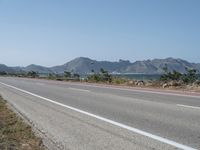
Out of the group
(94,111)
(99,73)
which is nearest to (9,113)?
(94,111)

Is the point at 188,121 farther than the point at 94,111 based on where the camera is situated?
No

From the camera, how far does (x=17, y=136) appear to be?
10.5 meters

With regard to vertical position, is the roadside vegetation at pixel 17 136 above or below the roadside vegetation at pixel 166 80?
below

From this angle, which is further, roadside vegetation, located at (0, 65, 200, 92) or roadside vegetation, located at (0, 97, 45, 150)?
roadside vegetation, located at (0, 65, 200, 92)

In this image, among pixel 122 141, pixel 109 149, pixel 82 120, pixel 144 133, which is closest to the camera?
pixel 109 149

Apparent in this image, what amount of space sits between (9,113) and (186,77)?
2799 centimetres

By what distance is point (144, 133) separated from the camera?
9.98 m

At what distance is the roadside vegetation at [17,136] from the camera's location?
913 centimetres

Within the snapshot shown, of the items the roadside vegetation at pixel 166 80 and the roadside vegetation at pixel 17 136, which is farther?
the roadside vegetation at pixel 166 80

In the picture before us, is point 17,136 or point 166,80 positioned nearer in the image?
point 17,136

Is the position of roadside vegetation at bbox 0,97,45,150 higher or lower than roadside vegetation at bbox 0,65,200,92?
lower

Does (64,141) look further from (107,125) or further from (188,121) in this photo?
(188,121)

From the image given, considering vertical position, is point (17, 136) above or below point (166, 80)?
below

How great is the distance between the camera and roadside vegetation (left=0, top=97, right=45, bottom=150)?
913cm
